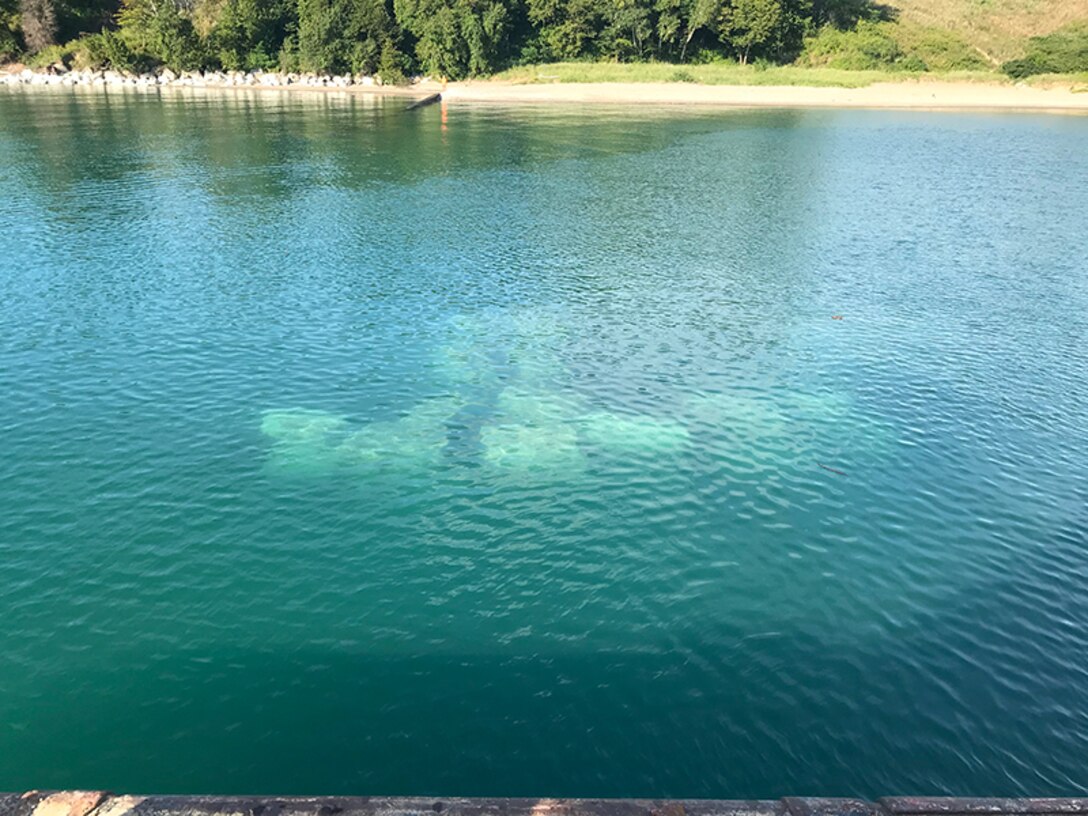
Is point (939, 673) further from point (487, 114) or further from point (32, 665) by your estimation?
point (487, 114)

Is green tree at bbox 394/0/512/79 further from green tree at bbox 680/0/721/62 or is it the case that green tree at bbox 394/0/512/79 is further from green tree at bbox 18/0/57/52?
green tree at bbox 18/0/57/52

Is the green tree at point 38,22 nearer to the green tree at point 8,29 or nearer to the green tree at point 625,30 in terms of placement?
the green tree at point 8,29

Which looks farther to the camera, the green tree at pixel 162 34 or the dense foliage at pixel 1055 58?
the green tree at pixel 162 34

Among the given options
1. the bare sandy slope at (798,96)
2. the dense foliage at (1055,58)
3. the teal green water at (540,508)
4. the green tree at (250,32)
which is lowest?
the teal green water at (540,508)

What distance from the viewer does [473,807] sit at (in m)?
10.2

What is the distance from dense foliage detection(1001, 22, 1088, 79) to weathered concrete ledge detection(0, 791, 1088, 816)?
134749 mm

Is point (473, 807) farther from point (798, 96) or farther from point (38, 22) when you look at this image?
point (38, 22)

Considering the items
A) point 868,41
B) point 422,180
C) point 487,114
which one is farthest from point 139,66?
point 868,41

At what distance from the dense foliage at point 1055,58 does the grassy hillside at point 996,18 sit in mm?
5887

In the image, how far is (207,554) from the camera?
18.6 m

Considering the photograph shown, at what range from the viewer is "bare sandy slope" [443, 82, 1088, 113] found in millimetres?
109188

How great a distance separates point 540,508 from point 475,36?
4646 inches

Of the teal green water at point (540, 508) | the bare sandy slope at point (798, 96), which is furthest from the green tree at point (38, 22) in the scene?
the teal green water at point (540, 508)

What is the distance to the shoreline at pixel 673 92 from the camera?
110 meters
